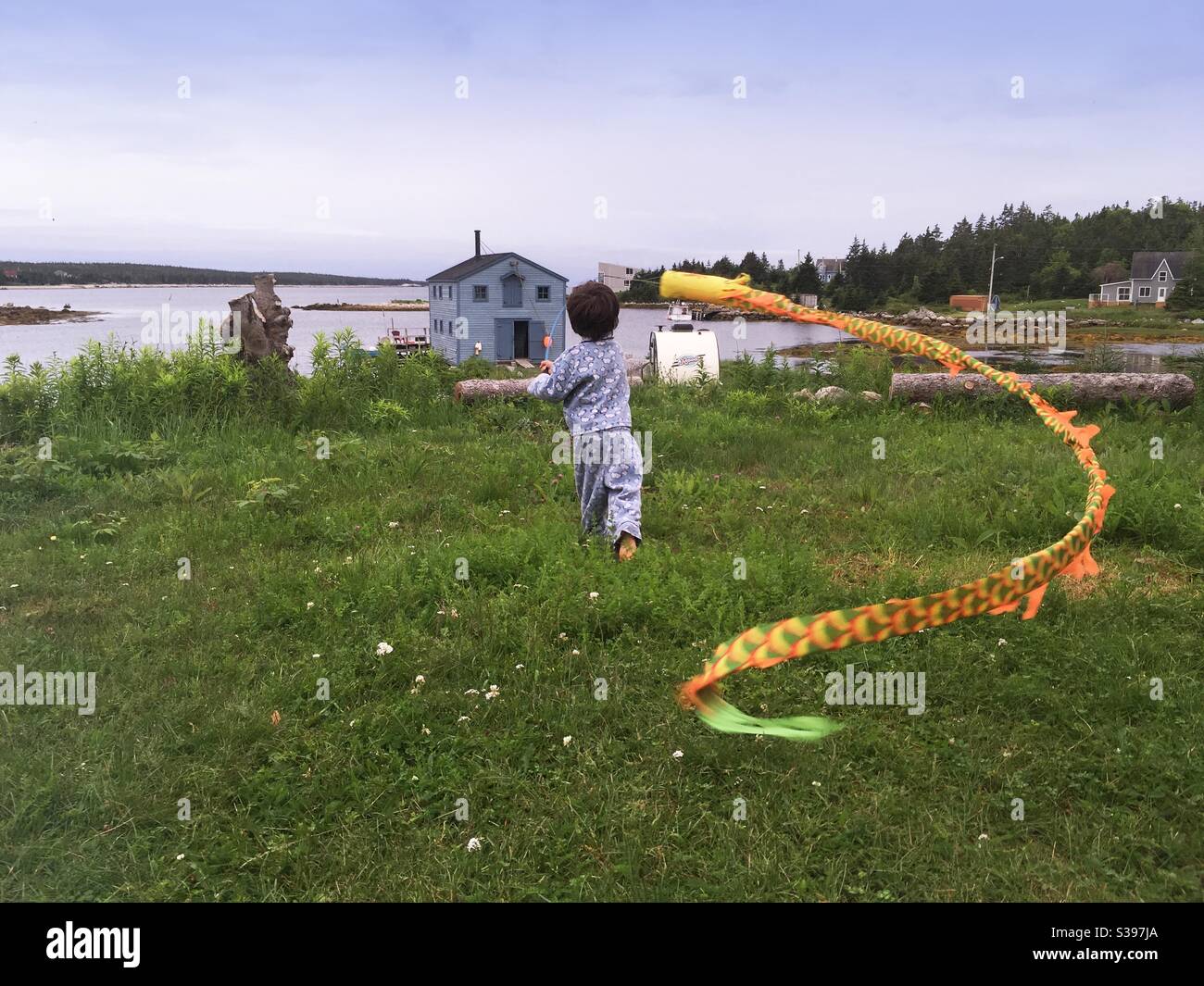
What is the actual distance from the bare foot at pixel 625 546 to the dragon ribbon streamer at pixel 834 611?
5.93ft

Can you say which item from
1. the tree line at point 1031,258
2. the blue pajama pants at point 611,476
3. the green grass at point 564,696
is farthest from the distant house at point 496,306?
the blue pajama pants at point 611,476

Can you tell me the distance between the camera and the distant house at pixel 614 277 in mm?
7059

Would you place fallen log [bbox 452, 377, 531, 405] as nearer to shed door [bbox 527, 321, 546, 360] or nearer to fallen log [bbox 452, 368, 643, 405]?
fallen log [bbox 452, 368, 643, 405]

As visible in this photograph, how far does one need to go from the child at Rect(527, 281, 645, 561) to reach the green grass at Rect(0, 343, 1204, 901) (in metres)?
0.47

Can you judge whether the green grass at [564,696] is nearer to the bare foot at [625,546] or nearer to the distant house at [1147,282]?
the bare foot at [625,546]

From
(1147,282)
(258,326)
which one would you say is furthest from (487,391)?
(1147,282)

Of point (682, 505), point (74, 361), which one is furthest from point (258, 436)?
point (682, 505)

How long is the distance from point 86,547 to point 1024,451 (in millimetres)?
9013

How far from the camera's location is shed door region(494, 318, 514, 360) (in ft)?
92.6

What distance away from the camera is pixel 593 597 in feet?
18.6

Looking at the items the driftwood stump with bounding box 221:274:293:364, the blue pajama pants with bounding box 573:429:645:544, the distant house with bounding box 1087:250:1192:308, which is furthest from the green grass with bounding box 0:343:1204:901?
the distant house with bounding box 1087:250:1192:308

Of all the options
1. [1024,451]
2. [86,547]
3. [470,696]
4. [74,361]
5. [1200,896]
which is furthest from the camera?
[74,361]

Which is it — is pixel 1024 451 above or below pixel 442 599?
above

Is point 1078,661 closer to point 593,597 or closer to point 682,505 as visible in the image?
point 593,597
